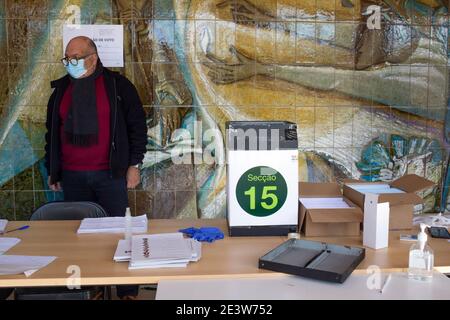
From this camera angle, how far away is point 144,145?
3410 mm

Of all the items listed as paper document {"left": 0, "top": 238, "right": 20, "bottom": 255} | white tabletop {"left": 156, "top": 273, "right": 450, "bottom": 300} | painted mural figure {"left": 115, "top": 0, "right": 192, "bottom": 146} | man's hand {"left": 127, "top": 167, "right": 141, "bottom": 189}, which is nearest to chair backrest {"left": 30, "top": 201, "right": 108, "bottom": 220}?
paper document {"left": 0, "top": 238, "right": 20, "bottom": 255}

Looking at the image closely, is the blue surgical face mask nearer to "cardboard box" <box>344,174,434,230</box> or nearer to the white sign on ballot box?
the white sign on ballot box

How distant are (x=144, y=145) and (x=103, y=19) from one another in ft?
3.21

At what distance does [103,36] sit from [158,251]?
7.29 ft

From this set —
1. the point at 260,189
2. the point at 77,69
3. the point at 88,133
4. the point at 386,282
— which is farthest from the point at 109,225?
the point at 77,69

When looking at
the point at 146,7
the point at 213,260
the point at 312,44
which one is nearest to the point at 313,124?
the point at 312,44

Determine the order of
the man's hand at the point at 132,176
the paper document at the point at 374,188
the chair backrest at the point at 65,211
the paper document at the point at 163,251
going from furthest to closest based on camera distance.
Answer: the man's hand at the point at 132,176
the chair backrest at the point at 65,211
the paper document at the point at 374,188
the paper document at the point at 163,251

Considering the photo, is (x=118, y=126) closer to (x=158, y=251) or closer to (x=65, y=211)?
(x=65, y=211)

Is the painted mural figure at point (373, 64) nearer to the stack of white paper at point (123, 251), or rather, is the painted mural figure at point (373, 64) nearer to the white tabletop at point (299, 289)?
the stack of white paper at point (123, 251)

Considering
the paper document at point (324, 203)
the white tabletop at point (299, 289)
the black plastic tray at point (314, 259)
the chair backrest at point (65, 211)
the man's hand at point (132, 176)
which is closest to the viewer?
the white tabletop at point (299, 289)

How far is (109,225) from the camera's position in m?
2.29

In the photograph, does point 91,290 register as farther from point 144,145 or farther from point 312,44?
point 312,44

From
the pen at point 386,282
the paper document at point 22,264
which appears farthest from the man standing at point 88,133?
the pen at point 386,282

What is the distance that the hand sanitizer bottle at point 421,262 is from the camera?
5.44 ft
